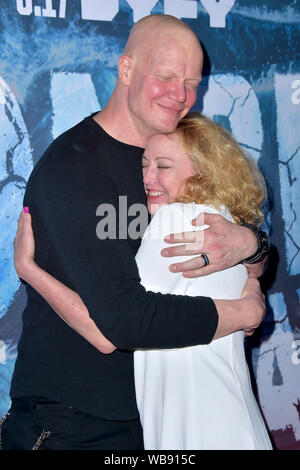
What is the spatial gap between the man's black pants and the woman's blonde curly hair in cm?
72

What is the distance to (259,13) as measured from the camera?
9.29 ft

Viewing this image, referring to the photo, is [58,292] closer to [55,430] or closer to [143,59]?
[55,430]

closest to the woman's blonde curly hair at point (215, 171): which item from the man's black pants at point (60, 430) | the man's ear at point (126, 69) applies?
the man's ear at point (126, 69)

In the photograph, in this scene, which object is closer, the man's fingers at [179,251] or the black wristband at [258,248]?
the man's fingers at [179,251]

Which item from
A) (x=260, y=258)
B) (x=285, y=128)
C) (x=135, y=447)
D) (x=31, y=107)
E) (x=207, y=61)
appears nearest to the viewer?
(x=135, y=447)

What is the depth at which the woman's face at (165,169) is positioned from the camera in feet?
5.76

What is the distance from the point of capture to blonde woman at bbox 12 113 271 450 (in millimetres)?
1497

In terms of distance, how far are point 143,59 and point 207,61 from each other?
1.09 m

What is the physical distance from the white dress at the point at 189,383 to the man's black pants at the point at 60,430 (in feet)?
0.33

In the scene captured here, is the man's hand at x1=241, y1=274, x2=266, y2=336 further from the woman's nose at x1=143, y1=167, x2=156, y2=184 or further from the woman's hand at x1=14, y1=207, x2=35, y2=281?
the woman's hand at x1=14, y1=207, x2=35, y2=281

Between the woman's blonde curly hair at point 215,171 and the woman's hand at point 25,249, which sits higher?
the woman's blonde curly hair at point 215,171

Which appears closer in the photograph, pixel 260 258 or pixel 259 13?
pixel 260 258

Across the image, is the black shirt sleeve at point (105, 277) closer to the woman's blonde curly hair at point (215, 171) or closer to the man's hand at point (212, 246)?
the man's hand at point (212, 246)
